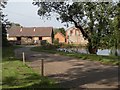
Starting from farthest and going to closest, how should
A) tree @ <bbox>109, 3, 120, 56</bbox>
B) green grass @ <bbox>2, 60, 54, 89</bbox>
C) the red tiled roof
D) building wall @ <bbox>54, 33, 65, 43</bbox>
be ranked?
the red tiled roof < building wall @ <bbox>54, 33, 65, 43</bbox> < green grass @ <bbox>2, 60, 54, 89</bbox> < tree @ <bbox>109, 3, 120, 56</bbox>

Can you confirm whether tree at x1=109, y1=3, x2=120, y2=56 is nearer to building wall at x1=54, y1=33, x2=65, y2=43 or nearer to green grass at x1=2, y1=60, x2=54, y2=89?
green grass at x1=2, y1=60, x2=54, y2=89

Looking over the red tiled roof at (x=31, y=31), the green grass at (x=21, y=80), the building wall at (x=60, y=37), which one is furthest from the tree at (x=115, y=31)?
the building wall at (x=60, y=37)

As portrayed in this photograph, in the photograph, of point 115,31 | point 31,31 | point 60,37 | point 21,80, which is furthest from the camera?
point 31,31

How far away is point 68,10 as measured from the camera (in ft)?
127

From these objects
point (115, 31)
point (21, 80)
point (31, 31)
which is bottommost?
point (21, 80)

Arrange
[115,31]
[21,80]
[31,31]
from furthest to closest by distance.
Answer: [31,31]
[21,80]
[115,31]

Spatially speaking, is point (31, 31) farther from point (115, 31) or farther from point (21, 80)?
point (115, 31)

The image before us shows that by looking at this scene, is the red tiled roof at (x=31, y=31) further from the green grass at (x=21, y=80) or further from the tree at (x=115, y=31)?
the tree at (x=115, y=31)

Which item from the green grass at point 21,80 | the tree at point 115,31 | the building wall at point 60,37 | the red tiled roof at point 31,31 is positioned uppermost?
the red tiled roof at point 31,31

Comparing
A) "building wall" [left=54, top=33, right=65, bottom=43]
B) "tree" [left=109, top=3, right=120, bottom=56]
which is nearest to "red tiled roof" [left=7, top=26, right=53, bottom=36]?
"building wall" [left=54, top=33, right=65, bottom=43]

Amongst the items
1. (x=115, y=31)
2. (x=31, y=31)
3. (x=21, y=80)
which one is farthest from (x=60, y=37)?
(x=115, y=31)

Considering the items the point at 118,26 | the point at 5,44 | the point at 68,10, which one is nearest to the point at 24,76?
the point at 118,26

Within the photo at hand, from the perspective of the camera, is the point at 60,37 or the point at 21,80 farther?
the point at 60,37

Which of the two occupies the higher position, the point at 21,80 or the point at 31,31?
the point at 31,31
